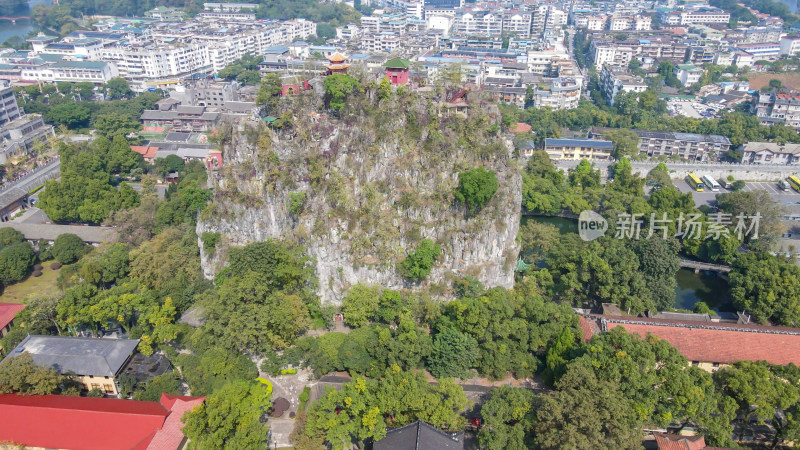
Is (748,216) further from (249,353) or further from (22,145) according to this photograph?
(22,145)

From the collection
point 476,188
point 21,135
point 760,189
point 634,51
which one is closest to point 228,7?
point 21,135

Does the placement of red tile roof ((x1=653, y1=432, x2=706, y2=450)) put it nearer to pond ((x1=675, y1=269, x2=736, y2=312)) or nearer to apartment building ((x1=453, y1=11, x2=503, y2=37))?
pond ((x1=675, y1=269, x2=736, y2=312))

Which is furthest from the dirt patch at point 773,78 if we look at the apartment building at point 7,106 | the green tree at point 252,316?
the apartment building at point 7,106

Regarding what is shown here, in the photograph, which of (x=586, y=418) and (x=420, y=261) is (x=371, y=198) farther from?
(x=586, y=418)

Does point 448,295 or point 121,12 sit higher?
point 121,12

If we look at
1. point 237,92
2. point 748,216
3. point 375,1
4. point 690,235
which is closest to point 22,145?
point 237,92

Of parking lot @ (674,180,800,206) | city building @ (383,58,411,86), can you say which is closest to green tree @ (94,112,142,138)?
city building @ (383,58,411,86)
